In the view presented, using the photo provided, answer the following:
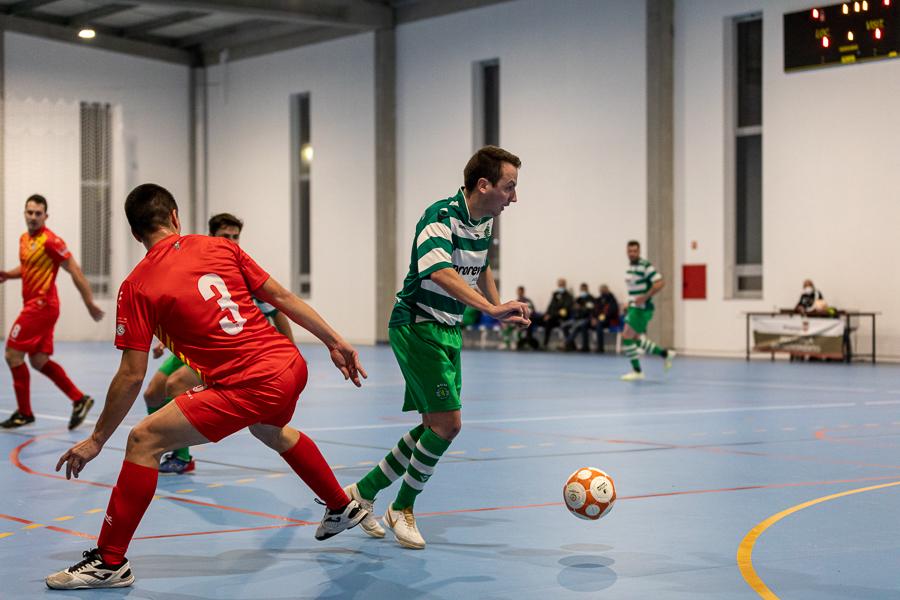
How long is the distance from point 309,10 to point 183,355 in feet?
88.8

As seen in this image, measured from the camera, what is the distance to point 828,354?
898 inches

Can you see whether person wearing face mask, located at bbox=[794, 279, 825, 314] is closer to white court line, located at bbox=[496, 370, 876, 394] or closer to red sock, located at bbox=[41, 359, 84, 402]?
white court line, located at bbox=[496, 370, 876, 394]

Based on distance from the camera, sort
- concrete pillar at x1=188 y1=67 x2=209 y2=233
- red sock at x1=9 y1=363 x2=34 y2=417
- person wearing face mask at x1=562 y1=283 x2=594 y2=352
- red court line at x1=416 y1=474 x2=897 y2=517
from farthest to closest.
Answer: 1. concrete pillar at x1=188 y1=67 x2=209 y2=233
2. person wearing face mask at x1=562 y1=283 x2=594 y2=352
3. red sock at x1=9 y1=363 x2=34 y2=417
4. red court line at x1=416 y1=474 x2=897 y2=517

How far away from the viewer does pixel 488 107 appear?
30.9 metres

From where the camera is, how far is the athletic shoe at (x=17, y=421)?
36.9ft

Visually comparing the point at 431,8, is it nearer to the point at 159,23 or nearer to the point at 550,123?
the point at 550,123

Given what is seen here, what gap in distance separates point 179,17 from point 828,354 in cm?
2185

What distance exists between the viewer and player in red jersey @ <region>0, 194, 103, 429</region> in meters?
11.1

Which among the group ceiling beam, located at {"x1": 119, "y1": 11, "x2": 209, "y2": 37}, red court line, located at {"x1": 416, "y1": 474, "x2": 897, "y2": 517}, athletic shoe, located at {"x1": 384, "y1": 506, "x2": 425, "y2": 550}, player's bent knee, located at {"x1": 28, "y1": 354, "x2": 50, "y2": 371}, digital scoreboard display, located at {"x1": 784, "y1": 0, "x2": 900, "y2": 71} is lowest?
red court line, located at {"x1": 416, "y1": 474, "x2": 897, "y2": 517}

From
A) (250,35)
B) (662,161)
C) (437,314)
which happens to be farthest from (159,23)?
(437,314)

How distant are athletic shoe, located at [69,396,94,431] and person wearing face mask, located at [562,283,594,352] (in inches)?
684

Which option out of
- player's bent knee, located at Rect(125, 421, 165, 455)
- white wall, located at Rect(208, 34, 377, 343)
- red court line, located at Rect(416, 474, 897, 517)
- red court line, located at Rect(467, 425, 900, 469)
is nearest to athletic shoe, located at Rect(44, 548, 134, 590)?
player's bent knee, located at Rect(125, 421, 165, 455)

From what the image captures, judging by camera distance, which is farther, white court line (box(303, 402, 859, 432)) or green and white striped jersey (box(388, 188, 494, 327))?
white court line (box(303, 402, 859, 432))

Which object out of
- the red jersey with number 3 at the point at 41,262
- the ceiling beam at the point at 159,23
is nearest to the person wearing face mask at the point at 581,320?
the ceiling beam at the point at 159,23
